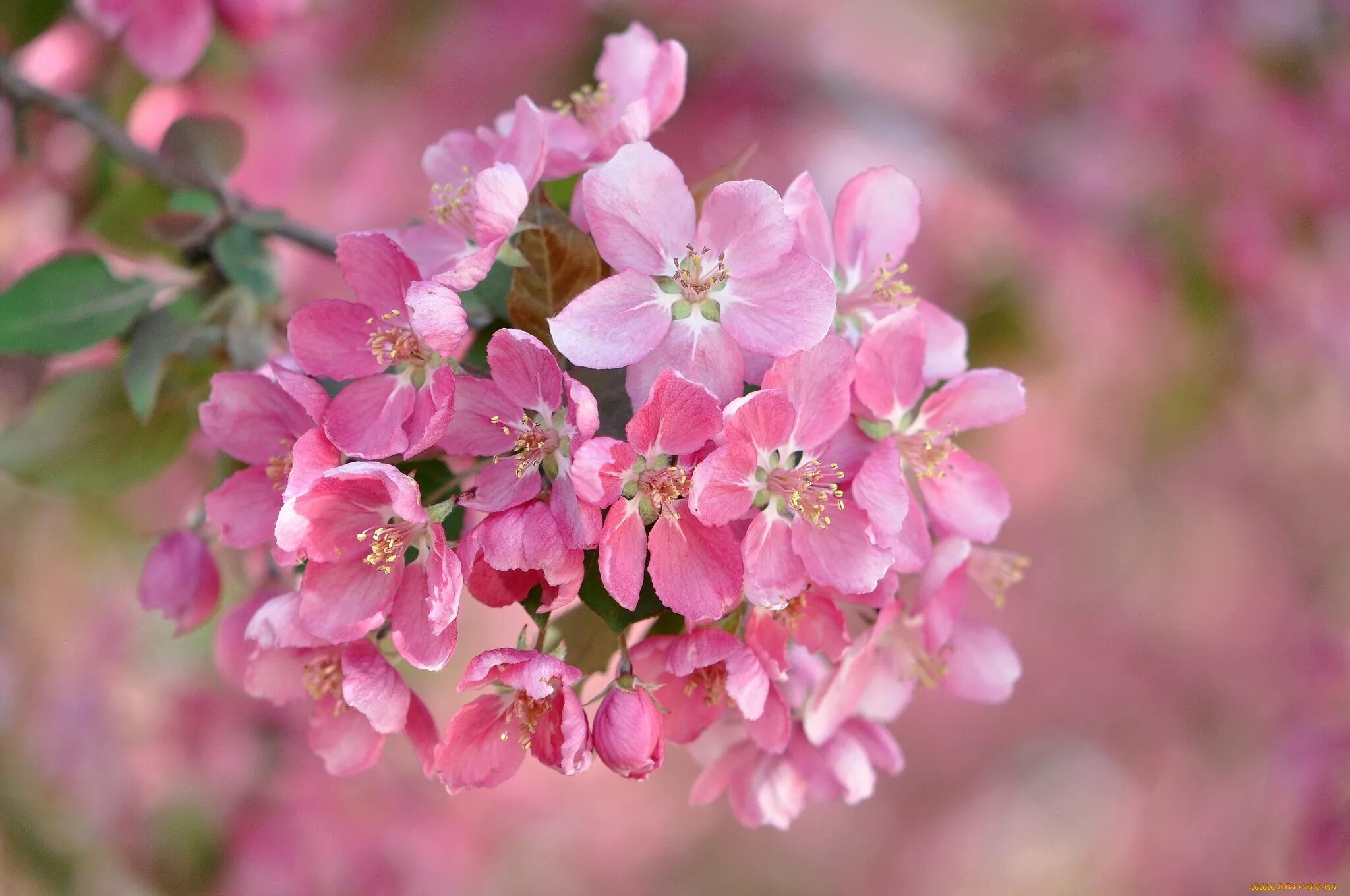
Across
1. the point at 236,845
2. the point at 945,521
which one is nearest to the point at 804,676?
the point at 945,521

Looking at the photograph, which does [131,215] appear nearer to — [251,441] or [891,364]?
[251,441]

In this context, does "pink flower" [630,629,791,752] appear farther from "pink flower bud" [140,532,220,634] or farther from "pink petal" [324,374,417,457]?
"pink flower bud" [140,532,220,634]

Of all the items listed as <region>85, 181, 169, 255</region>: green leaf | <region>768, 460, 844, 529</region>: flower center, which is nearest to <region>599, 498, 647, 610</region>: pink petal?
<region>768, 460, 844, 529</region>: flower center

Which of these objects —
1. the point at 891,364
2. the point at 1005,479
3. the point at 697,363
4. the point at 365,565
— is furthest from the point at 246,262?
the point at 1005,479

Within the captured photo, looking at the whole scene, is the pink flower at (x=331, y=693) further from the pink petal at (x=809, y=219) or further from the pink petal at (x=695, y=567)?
the pink petal at (x=809, y=219)

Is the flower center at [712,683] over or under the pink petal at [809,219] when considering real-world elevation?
under

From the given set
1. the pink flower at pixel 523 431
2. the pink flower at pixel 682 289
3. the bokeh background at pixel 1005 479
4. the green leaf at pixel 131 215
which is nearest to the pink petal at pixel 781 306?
the pink flower at pixel 682 289

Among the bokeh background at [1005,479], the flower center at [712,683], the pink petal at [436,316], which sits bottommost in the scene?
the bokeh background at [1005,479]
